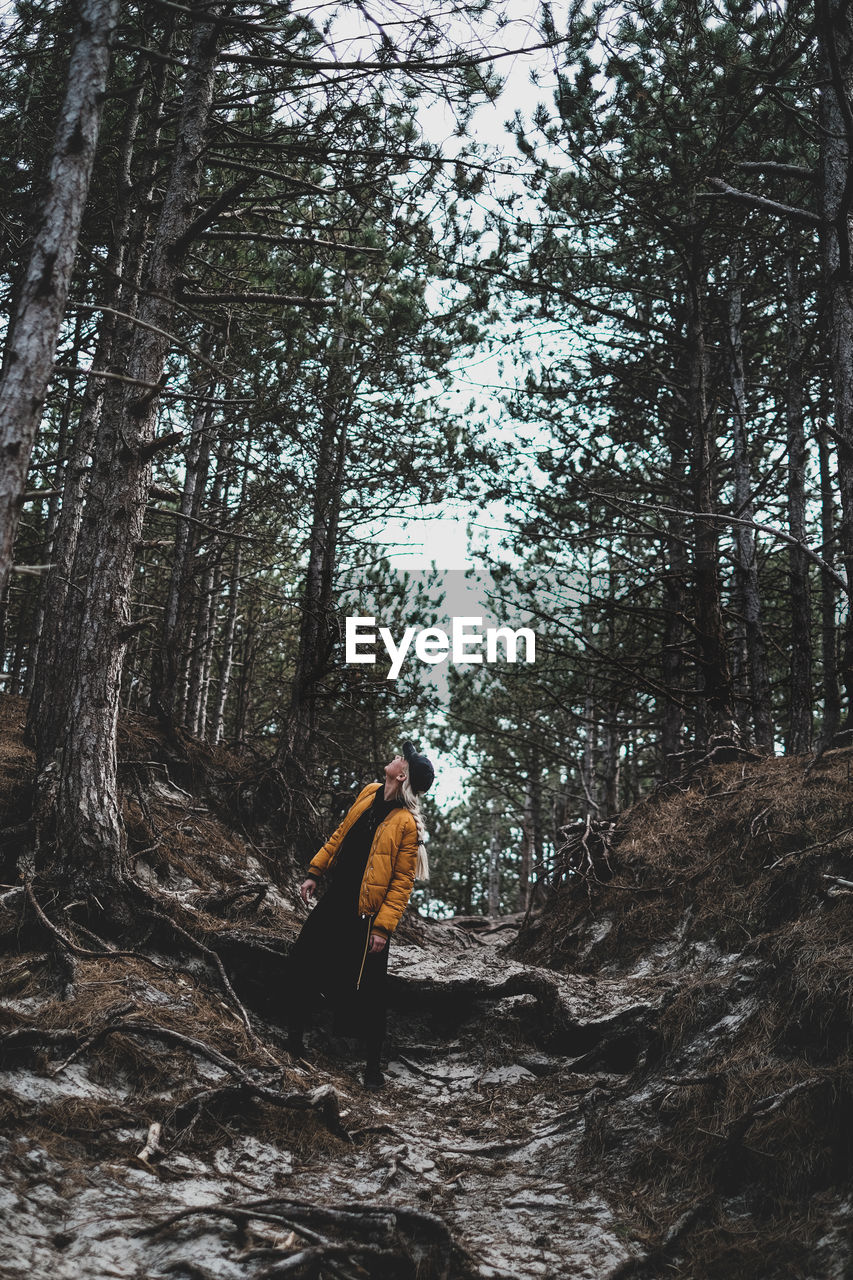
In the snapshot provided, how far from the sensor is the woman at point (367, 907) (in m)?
5.23

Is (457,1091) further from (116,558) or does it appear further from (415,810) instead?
(116,558)

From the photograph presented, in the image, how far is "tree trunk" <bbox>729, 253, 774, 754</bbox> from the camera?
1011 centimetres

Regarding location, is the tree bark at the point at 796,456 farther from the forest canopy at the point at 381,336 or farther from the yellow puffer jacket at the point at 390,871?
the yellow puffer jacket at the point at 390,871

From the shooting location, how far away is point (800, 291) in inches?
418

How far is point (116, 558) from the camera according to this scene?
574cm

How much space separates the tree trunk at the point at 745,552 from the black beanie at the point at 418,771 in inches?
204

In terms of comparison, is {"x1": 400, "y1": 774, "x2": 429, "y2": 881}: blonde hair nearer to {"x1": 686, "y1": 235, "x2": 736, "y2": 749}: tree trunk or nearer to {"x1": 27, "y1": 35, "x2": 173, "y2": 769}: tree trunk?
{"x1": 27, "y1": 35, "x2": 173, "y2": 769}: tree trunk

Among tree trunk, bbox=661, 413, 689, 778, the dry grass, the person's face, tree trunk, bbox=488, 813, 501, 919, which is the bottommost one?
tree trunk, bbox=488, 813, 501, 919

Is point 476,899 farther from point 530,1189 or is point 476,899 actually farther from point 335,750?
point 530,1189

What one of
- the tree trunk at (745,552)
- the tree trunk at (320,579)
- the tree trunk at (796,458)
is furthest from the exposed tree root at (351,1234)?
the tree trunk at (320,579)

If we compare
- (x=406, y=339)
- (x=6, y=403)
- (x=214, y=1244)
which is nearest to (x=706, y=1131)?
(x=214, y=1244)

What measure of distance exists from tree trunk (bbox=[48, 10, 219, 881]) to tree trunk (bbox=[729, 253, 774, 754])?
21.9 ft

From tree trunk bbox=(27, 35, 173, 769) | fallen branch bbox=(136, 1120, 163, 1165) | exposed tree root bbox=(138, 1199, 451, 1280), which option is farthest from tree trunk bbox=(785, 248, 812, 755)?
fallen branch bbox=(136, 1120, 163, 1165)

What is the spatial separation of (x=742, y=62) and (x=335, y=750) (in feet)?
36.6
